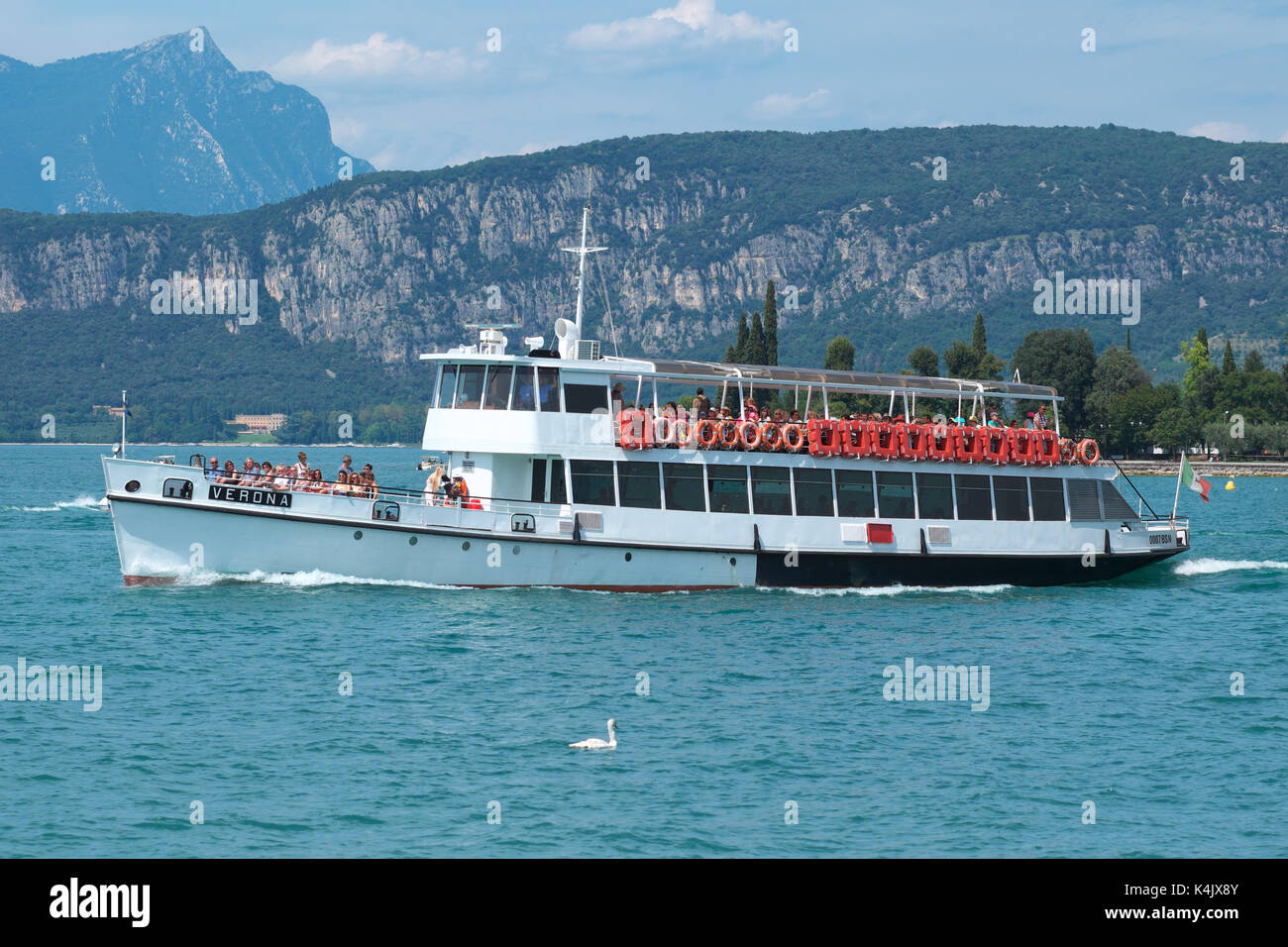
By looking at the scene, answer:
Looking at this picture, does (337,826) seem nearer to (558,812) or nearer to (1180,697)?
(558,812)

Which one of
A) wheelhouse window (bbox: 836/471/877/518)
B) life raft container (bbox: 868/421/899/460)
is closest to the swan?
wheelhouse window (bbox: 836/471/877/518)

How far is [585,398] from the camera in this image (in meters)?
33.4

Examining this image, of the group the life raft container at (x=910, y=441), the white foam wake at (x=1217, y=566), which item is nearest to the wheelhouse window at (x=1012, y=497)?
the life raft container at (x=910, y=441)

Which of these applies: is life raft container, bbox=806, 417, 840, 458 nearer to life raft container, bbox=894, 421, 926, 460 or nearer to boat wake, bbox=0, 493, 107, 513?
life raft container, bbox=894, 421, 926, 460

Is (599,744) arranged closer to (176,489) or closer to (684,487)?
(684,487)

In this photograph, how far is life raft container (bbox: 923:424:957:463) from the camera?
34.8m

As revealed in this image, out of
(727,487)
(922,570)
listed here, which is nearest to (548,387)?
(727,487)

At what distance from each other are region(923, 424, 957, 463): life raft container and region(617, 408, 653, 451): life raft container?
6.87m

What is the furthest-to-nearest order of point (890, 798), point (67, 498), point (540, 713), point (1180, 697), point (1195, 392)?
point (1195, 392) < point (67, 498) < point (1180, 697) < point (540, 713) < point (890, 798)

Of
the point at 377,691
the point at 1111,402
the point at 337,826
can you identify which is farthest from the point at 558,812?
the point at 1111,402

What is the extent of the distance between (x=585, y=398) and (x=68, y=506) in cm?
5010
